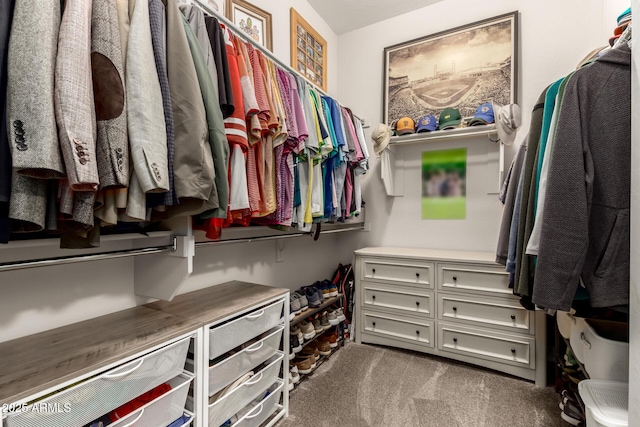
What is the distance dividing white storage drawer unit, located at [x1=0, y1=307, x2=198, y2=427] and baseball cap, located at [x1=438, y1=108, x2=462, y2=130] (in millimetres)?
2129

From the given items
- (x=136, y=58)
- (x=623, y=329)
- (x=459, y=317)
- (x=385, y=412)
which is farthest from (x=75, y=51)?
(x=459, y=317)

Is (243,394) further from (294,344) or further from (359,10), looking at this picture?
(359,10)

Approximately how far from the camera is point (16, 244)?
844 mm

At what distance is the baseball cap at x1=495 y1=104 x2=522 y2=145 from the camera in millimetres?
2113

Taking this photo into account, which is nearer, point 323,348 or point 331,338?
point 323,348

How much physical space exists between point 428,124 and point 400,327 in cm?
157

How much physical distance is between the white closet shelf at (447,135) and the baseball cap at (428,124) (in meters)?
0.03

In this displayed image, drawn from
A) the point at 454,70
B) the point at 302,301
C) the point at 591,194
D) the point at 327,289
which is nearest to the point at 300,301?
the point at 302,301

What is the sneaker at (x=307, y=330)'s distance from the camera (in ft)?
6.37

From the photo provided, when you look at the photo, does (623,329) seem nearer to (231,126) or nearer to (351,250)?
(231,126)

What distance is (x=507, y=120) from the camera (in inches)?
82.9

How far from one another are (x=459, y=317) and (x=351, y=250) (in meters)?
1.12

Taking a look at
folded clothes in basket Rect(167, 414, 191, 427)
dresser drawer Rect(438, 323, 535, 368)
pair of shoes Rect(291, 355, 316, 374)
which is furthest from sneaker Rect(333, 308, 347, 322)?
folded clothes in basket Rect(167, 414, 191, 427)

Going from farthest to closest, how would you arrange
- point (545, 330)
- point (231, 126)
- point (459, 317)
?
point (459, 317), point (545, 330), point (231, 126)
